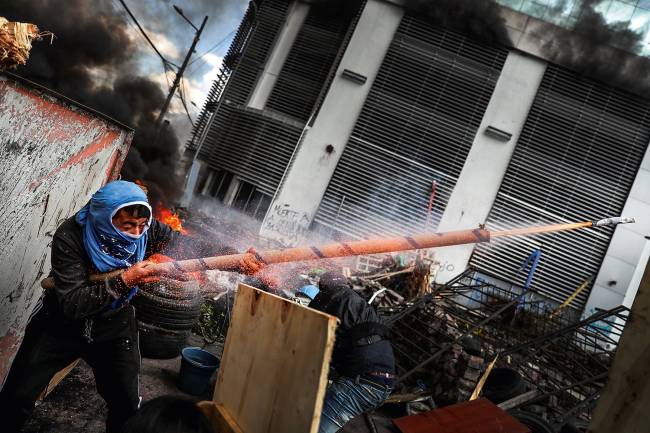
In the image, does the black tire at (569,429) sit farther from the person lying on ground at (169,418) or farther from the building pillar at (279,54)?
the building pillar at (279,54)

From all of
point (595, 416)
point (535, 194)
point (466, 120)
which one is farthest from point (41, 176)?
point (535, 194)

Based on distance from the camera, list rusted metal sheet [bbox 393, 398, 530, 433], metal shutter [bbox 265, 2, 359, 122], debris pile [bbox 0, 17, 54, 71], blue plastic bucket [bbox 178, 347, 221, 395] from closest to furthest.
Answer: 1. debris pile [bbox 0, 17, 54, 71]
2. rusted metal sheet [bbox 393, 398, 530, 433]
3. blue plastic bucket [bbox 178, 347, 221, 395]
4. metal shutter [bbox 265, 2, 359, 122]

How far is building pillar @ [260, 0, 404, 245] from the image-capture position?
1152 cm

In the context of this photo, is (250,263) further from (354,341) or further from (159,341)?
(159,341)

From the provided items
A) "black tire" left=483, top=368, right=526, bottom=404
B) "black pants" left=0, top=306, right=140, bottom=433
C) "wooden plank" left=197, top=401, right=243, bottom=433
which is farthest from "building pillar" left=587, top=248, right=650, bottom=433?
"black tire" left=483, top=368, right=526, bottom=404

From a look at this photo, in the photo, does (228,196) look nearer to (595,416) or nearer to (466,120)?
(466,120)

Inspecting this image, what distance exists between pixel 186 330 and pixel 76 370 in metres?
1.22

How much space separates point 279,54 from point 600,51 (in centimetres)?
978

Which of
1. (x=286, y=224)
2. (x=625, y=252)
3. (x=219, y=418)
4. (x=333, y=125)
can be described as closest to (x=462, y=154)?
(x=333, y=125)

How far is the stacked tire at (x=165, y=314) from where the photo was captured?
15.1 feet

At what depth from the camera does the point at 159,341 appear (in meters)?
4.78

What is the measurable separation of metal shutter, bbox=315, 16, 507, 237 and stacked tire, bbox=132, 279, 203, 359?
6896 millimetres

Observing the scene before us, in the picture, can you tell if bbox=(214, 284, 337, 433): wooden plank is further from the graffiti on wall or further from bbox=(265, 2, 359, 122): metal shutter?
bbox=(265, 2, 359, 122): metal shutter

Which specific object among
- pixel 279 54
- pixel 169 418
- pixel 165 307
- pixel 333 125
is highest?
pixel 279 54
